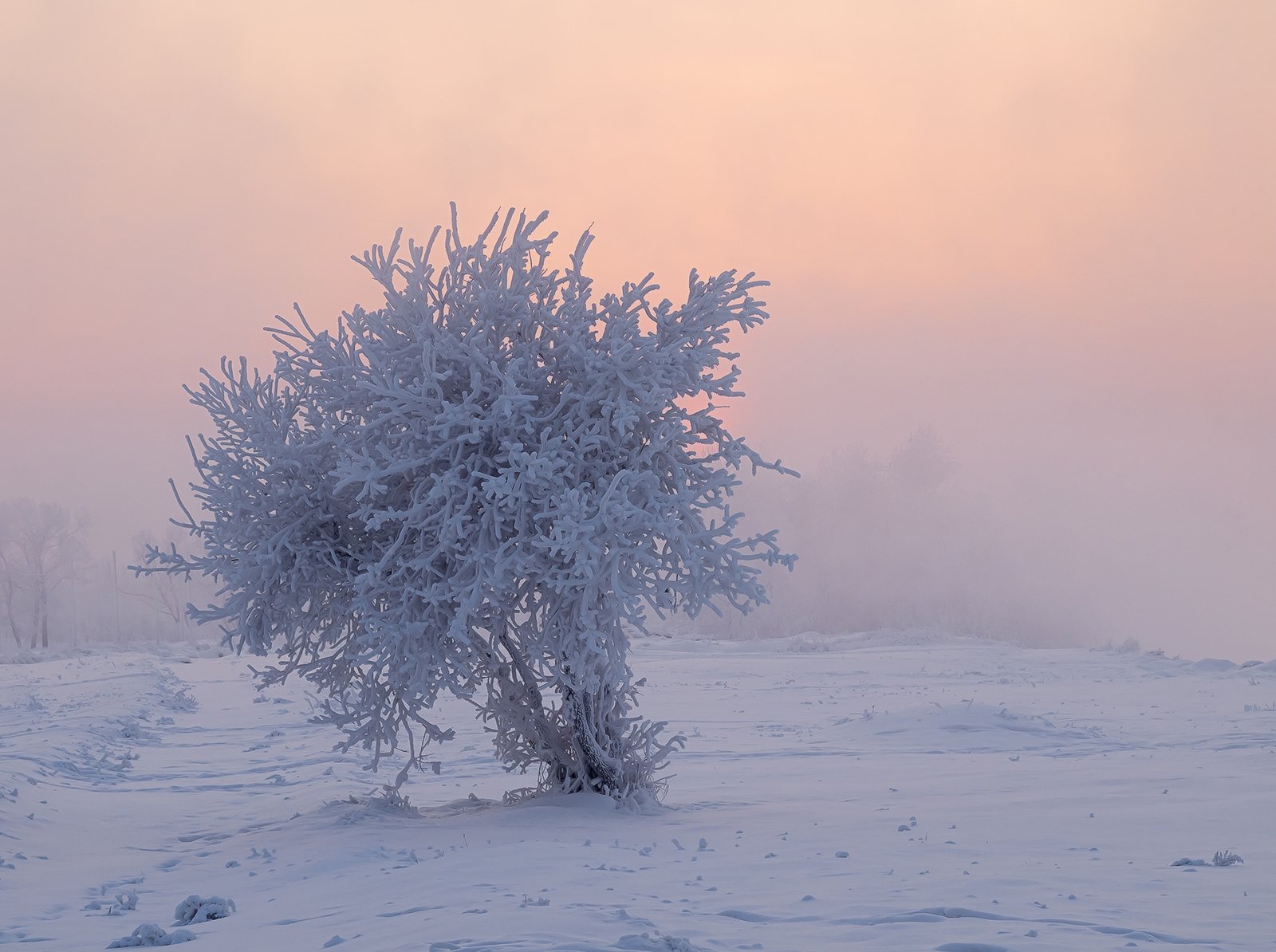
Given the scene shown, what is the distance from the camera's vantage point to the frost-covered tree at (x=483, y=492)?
28.8 ft

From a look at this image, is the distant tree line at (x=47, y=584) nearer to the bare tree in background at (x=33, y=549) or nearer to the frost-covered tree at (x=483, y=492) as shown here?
the bare tree in background at (x=33, y=549)

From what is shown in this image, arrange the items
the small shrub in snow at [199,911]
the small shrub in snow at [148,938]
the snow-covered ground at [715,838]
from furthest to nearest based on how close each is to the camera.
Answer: the small shrub in snow at [199,911], the small shrub in snow at [148,938], the snow-covered ground at [715,838]

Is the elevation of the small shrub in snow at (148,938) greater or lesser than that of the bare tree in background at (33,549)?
lesser

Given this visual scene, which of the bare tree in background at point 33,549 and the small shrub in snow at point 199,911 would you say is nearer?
the small shrub in snow at point 199,911

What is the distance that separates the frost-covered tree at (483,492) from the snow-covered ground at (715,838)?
4.67ft

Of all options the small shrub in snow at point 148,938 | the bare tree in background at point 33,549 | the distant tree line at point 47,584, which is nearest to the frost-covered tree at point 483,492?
the small shrub in snow at point 148,938

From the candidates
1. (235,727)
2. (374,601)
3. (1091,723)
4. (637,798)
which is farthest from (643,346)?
(235,727)

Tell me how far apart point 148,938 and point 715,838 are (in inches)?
156

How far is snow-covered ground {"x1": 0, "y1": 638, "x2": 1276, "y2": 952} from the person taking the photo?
17.4ft

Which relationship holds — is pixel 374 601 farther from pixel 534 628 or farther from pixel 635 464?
pixel 635 464

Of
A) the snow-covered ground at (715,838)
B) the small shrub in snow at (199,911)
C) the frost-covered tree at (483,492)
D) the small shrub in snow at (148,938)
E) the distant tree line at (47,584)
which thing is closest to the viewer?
the snow-covered ground at (715,838)

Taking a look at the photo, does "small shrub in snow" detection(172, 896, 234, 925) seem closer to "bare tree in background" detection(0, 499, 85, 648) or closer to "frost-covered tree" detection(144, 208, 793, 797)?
"frost-covered tree" detection(144, 208, 793, 797)

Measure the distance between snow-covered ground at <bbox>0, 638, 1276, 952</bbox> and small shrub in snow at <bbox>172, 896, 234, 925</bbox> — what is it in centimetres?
4

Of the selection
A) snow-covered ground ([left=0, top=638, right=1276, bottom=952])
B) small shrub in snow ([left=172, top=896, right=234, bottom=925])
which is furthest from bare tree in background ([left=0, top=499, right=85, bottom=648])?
small shrub in snow ([left=172, top=896, right=234, bottom=925])
